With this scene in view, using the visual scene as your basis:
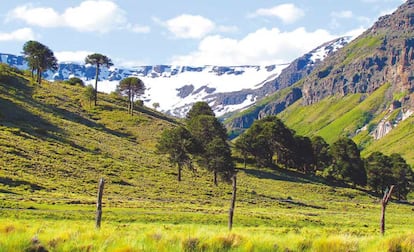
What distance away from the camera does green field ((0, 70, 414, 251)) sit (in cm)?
945

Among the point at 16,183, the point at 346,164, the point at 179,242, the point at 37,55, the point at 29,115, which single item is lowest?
the point at 16,183

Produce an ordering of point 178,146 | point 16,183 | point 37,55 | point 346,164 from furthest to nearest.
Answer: point 37,55
point 346,164
point 178,146
point 16,183

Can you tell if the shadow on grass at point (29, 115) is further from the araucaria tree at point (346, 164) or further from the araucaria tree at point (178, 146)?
the araucaria tree at point (346, 164)

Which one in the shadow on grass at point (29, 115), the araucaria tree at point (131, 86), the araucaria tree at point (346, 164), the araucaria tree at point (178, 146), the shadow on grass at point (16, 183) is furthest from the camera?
the araucaria tree at point (131, 86)

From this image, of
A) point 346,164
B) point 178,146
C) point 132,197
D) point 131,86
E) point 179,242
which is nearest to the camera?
point 179,242

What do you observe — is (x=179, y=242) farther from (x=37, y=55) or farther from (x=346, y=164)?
(x=37, y=55)

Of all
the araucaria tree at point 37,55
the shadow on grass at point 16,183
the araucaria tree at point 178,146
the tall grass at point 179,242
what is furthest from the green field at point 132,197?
the araucaria tree at point 37,55

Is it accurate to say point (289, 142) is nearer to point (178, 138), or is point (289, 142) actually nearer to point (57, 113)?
point (178, 138)

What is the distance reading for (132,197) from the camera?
Result: 58750mm

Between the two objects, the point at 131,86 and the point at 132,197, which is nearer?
the point at 132,197

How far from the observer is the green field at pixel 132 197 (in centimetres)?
945

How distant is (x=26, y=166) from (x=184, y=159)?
28.9 metres

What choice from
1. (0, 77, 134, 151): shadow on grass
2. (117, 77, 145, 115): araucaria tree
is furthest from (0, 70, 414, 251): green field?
(117, 77, 145, 115): araucaria tree

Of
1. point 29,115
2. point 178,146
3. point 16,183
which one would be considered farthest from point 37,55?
point 16,183
